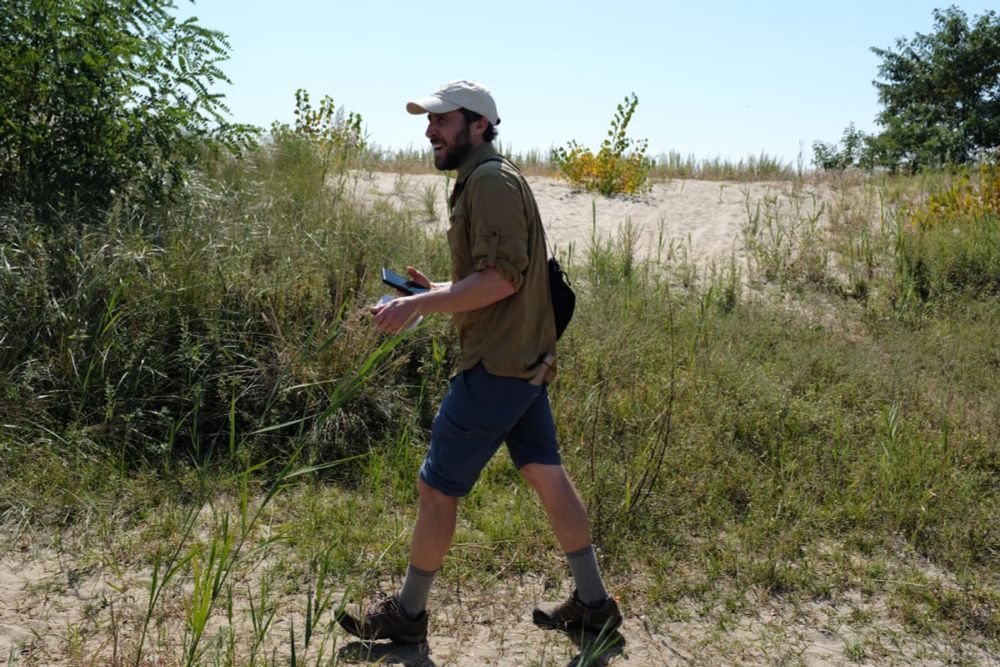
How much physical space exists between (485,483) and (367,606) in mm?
1249

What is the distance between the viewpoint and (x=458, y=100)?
10.2ft

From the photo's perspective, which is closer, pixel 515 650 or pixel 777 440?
pixel 515 650

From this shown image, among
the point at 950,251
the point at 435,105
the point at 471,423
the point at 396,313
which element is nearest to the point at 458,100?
the point at 435,105

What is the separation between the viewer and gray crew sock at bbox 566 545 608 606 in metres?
3.43

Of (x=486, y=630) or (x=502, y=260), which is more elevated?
(x=502, y=260)

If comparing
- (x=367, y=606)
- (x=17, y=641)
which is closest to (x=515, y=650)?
(x=367, y=606)

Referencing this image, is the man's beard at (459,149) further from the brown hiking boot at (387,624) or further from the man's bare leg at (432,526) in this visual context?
the brown hiking boot at (387,624)

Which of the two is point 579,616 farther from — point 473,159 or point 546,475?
point 473,159

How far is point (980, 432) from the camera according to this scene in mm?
5211

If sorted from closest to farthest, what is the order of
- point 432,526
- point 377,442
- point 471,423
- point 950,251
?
point 471,423, point 432,526, point 377,442, point 950,251

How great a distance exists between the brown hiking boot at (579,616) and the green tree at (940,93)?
20.1 m

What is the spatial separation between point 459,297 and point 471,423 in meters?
0.42

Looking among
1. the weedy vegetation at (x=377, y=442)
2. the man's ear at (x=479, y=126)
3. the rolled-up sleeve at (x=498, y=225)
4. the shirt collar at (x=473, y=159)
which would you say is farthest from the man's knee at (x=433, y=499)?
the man's ear at (x=479, y=126)

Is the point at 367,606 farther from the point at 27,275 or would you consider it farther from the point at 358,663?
the point at 27,275
